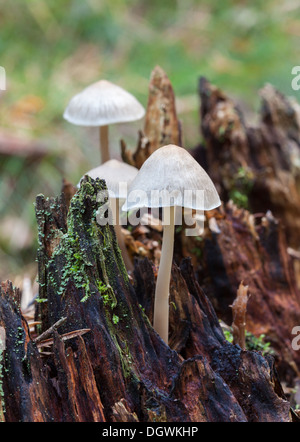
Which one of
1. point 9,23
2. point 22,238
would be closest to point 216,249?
point 22,238

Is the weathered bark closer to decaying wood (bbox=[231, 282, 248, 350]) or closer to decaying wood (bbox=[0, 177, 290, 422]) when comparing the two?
decaying wood (bbox=[231, 282, 248, 350])

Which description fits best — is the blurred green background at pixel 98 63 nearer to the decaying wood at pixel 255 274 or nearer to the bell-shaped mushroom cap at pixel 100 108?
the bell-shaped mushroom cap at pixel 100 108

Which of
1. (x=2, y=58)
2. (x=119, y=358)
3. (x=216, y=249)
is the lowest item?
(x=119, y=358)

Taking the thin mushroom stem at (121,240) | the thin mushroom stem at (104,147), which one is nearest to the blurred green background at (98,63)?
the thin mushroom stem at (104,147)

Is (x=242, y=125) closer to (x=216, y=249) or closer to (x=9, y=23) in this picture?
(x=216, y=249)

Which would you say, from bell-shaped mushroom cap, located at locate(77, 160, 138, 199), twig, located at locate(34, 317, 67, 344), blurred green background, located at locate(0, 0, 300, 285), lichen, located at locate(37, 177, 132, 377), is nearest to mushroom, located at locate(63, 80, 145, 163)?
bell-shaped mushroom cap, located at locate(77, 160, 138, 199)

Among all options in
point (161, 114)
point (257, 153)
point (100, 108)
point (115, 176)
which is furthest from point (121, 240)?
point (257, 153)

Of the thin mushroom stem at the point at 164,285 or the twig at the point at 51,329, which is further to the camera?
the thin mushroom stem at the point at 164,285
